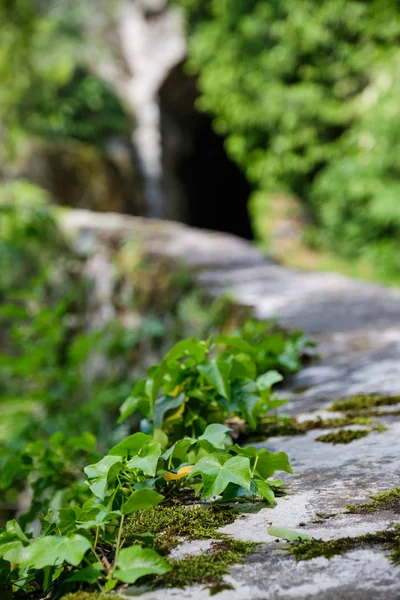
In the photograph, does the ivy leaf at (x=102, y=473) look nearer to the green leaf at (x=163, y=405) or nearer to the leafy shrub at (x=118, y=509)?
the leafy shrub at (x=118, y=509)

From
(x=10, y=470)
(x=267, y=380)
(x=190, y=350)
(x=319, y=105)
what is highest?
(x=319, y=105)

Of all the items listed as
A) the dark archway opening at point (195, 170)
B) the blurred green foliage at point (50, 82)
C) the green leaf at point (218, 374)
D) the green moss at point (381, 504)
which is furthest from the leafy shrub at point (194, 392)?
the dark archway opening at point (195, 170)

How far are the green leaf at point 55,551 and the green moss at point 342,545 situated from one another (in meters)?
0.32

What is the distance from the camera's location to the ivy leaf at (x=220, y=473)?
0.99m

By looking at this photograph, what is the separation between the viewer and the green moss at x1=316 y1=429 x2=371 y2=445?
1394 millimetres

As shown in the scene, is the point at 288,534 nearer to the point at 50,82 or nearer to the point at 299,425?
the point at 299,425

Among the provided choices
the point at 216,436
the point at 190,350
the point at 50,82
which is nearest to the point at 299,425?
the point at 190,350

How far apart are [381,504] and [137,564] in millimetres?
447

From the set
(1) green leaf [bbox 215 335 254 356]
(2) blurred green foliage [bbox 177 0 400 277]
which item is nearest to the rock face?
(1) green leaf [bbox 215 335 254 356]

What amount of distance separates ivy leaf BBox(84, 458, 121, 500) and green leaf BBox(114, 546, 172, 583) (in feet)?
0.51

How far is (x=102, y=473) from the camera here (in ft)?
3.27

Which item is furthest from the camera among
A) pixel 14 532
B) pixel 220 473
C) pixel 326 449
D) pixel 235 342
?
pixel 235 342

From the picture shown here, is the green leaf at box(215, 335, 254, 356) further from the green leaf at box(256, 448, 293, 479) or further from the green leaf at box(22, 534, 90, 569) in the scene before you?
the green leaf at box(22, 534, 90, 569)

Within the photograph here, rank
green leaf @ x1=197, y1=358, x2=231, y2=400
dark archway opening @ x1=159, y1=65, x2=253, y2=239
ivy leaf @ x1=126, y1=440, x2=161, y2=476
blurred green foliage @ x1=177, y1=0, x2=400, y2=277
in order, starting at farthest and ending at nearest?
dark archway opening @ x1=159, y1=65, x2=253, y2=239, blurred green foliage @ x1=177, y1=0, x2=400, y2=277, green leaf @ x1=197, y1=358, x2=231, y2=400, ivy leaf @ x1=126, y1=440, x2=161, y2=476
